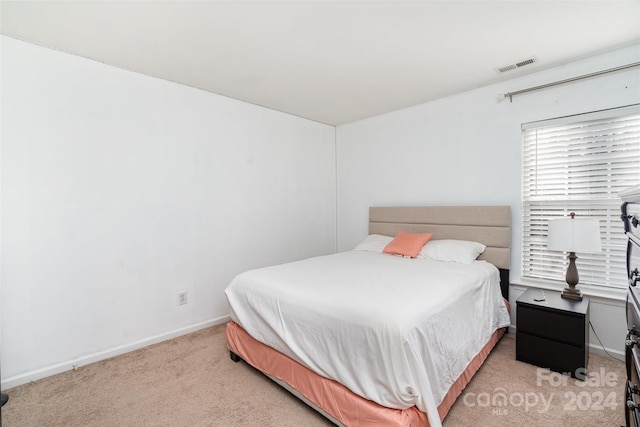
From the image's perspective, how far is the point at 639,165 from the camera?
2.33 m

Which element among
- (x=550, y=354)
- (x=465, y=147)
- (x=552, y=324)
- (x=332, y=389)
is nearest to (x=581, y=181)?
(x=465, y=147)

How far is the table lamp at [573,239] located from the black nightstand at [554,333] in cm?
15

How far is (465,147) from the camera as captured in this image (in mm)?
3232

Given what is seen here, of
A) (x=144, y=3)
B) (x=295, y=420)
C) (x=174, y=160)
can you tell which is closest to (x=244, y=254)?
(x=174, y=160)

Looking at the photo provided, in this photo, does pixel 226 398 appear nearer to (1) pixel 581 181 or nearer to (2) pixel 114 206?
(2) pixel 114 206

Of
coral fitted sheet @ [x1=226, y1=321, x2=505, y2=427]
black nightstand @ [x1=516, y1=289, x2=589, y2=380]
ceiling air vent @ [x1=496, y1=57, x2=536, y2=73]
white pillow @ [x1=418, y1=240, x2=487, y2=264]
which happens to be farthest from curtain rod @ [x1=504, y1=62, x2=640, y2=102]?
coral fitted sheet @ [x1=226, y1=321, x2=505, y2=427]

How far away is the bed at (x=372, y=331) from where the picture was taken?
146 centimetres

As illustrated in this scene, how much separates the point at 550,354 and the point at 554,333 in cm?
16

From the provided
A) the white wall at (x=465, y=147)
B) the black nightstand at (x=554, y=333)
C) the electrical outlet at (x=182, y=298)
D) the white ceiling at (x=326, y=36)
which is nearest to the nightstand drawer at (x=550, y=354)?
the black nightstand at (x=554, y=333)

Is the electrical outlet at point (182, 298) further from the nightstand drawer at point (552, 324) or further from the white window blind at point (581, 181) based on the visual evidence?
the white window blind at point (581, 181)

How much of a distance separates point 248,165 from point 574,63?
3177 mm

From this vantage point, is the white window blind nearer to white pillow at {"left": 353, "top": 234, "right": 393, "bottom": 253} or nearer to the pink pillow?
the pink pillow

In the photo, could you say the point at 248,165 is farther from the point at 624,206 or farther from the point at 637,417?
the point at 637,417

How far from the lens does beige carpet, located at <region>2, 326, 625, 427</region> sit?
1.78m
